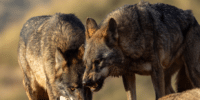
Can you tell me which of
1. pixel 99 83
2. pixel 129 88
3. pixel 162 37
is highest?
pixel 162 37

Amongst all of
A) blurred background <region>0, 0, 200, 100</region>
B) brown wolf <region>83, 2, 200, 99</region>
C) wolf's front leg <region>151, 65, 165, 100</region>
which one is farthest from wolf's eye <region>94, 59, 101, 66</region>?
blurred background <region>0, 0, 200, 100</region>

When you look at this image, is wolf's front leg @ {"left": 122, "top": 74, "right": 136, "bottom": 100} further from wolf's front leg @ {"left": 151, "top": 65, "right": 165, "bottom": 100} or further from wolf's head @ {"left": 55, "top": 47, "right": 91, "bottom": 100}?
wolf's head @ {"left": 55, "top": 47, "right": 91, "bottom": 100}

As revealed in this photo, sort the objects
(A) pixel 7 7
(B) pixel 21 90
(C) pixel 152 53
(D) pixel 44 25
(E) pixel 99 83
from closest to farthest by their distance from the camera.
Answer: (E) pixel 99 83, (C) pixel 152 53, (D) pixel 44 25, (B) pixel 21 90, (A) pixel 7 7

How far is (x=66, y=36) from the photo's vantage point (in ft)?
22.9

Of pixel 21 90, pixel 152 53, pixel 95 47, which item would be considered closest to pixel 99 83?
pixel 95 47

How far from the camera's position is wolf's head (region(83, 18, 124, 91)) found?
570 centimetres

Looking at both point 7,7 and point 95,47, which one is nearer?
point 95,47

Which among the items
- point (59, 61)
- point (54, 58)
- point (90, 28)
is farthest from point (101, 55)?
point (54, 58)

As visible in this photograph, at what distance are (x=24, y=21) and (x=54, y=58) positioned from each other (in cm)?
2798

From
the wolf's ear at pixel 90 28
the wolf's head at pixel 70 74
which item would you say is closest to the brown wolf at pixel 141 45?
the wolf's ear at pixel 90 28

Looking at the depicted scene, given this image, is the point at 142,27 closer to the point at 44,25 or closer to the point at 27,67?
the point at 44,25

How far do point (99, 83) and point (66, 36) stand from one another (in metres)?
1.74

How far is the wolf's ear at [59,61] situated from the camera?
6.58 m

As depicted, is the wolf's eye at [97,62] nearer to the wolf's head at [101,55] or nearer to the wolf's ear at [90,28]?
the wolf's head at [101,55]
